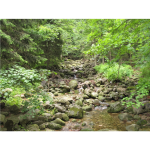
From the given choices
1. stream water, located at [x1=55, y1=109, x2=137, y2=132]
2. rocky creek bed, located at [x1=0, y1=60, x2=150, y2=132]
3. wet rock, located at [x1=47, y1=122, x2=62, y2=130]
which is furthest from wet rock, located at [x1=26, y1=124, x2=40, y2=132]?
stream water, located at [x1=55, y1=109, x2=137, y2=132]

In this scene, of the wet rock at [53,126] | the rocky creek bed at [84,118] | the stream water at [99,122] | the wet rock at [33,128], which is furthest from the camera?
the stream water at [99,122]

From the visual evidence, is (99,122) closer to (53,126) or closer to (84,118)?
(84,118)

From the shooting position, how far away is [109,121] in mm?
4871

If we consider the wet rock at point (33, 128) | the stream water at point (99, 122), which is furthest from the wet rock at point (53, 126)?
the wet rock at point (33, 128)

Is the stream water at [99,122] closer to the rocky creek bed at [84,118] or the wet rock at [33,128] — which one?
the rocky creek bed at [84,118]

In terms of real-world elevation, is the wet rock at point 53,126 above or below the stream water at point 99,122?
below

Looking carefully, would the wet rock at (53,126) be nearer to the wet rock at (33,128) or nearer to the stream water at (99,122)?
the stream water at (99,122)

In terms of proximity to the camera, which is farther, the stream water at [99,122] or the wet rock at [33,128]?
the stream water at [99,122]

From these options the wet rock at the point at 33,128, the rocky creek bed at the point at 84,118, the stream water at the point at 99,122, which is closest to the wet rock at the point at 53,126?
the rocky creek bed at the point at 84,118

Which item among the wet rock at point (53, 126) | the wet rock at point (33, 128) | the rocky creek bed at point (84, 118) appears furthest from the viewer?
the wet rock at point (53, 126)

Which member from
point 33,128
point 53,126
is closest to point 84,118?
point 53,126

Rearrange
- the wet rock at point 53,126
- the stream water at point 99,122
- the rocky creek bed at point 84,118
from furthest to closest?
the stream water at point 99,122
the wet rock at point 53,126
the rocky creek bed at point 84,118
